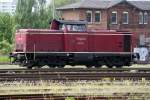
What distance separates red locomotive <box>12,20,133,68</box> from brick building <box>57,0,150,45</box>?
30601 mm

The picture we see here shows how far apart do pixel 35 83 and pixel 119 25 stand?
44187 mm

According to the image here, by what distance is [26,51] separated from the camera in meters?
28.4

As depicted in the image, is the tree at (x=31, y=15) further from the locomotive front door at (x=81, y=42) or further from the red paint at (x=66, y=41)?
the locomotive front door at (x=81, y=42)

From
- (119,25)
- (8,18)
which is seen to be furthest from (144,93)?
(8,18)

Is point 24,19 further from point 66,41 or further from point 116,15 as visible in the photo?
point 66,41

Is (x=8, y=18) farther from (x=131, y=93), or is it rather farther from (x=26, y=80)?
(x=131, y=93)

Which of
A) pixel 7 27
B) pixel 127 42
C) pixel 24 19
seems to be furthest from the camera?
pixel 24 19

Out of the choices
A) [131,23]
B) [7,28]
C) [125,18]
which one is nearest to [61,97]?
[125,18]

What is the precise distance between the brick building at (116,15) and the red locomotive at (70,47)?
30601 mm

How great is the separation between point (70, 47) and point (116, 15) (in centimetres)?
3371

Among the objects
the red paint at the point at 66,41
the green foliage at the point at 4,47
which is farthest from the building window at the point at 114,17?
the red paint at the point at 66,41

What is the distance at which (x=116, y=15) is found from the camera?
204 feet

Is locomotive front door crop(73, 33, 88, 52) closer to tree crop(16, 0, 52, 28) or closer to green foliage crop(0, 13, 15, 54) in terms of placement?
green foliage crop(0, 13, 15, 54)

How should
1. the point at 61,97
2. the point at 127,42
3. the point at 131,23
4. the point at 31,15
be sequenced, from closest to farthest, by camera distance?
1. the point at 61,97
2. the point at 127,42
3. the point at 131,23
4. the point at 31,15
